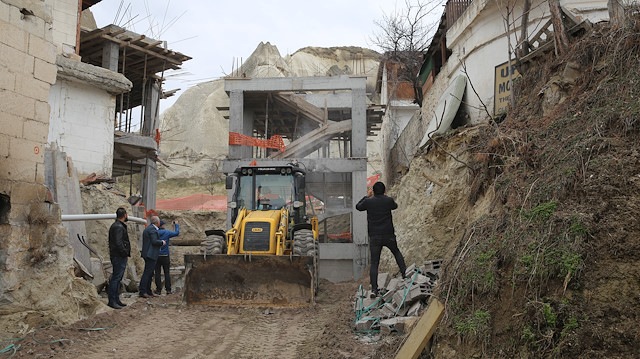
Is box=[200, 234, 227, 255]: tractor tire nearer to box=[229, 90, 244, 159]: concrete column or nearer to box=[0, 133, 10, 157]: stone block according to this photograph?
box=[0, 133, 10, 157]: stone block

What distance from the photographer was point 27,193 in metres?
5.95

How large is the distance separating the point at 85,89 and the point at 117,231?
26.1 feet

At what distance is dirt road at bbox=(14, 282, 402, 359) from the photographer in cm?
550

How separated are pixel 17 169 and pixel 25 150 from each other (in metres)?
0.28

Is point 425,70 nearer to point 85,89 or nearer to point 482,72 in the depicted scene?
point 482,72

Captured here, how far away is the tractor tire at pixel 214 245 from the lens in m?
9.59

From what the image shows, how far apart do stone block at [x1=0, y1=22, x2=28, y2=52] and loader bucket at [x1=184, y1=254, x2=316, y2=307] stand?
173 inches

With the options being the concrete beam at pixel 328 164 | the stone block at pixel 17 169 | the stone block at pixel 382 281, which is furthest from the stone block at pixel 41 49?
the concrete beam at pixel 328 164

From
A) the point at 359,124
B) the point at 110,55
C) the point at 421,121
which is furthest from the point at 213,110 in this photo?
the point at 421,121

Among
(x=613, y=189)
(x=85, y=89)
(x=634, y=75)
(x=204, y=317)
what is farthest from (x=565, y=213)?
(x=85, y=89)

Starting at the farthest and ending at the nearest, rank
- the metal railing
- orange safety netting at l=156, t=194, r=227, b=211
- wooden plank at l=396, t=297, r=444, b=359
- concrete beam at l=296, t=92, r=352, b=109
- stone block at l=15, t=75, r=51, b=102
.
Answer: orange safety netting at l=156, t=194, r=227, b=211 < concrete beam at l=296, t=92, r=352, b=109 < the metal railing < stone block at l=15, t=75, r=51, b=102 < wooden plank at l=396, t=297, r=444, b=359

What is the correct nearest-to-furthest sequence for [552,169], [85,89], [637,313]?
[637,313]
[552,169]
[85,89]

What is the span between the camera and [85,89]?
1429 cm

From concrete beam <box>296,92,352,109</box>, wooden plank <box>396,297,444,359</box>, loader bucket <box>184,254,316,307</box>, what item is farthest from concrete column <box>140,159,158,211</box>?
wooden plank <box>396,297,444,359</box>
